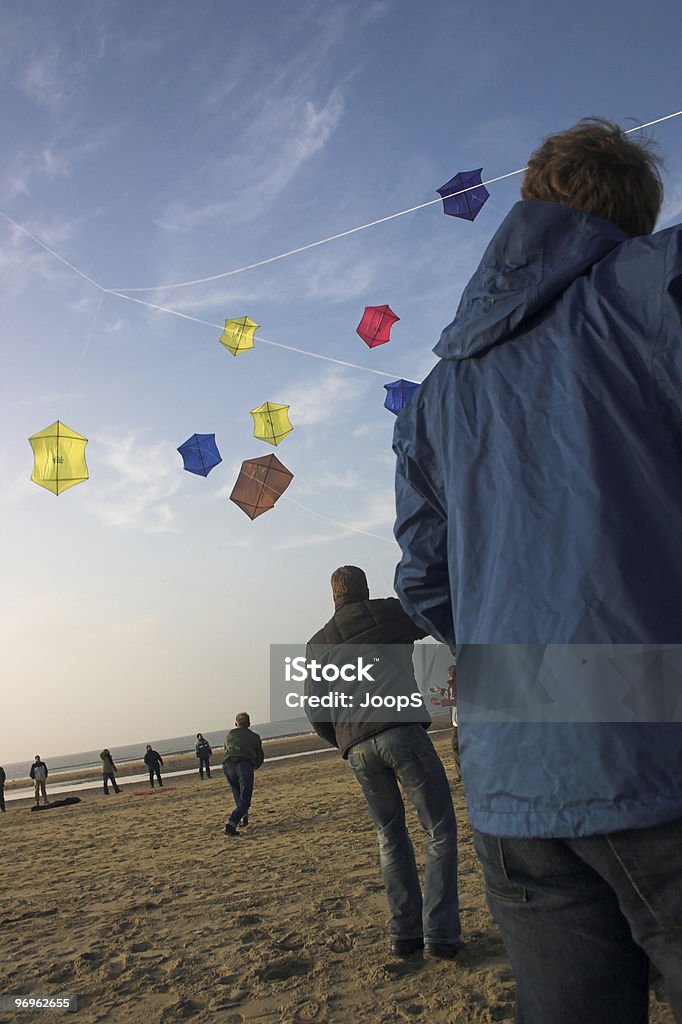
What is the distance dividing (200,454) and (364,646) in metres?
7.71

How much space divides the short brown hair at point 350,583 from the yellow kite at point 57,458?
620cm

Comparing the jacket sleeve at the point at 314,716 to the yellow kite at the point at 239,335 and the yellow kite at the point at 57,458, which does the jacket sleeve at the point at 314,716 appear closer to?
the yellow kite at the point at 57,458

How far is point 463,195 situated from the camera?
9391 millimetres

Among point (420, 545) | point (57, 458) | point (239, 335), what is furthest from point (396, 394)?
point (420, 545)

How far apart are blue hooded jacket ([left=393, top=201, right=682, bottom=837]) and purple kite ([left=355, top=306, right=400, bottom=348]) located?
31.9 feet

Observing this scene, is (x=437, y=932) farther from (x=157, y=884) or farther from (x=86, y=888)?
(x=86, y=888)

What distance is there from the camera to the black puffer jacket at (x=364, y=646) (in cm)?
364

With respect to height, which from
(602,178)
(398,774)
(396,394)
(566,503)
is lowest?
(398,774)

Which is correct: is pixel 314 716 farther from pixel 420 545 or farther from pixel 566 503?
pixel 566 503

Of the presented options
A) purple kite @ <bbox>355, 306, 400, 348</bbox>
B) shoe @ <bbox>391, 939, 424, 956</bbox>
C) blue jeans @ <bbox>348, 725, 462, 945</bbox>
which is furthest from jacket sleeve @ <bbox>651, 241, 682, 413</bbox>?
purple kite @ <bbox>355, 306, 400, 348</bbox>

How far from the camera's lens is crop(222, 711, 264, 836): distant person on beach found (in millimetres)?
8859

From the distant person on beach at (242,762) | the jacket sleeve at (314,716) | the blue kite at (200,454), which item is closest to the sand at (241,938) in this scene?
the distant person on beach at (242,762)

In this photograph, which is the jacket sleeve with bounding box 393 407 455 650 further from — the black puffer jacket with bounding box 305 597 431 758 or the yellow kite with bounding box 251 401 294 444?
the yellow kite with bounding box 251 401 294 444

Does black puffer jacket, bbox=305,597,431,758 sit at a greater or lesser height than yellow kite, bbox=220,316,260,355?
lesser
